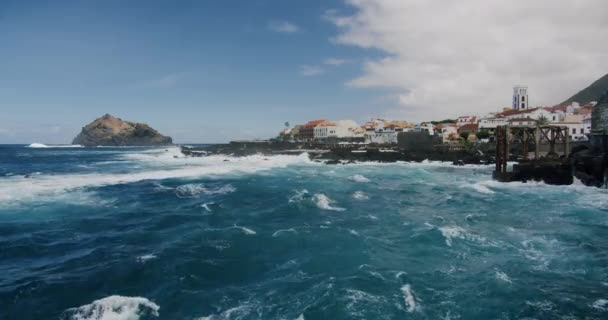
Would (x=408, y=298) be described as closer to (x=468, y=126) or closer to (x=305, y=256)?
(x=305, y=256)

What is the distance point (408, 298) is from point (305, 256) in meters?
4.72

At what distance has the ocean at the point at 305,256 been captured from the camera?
10266mm

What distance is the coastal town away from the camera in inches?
3083

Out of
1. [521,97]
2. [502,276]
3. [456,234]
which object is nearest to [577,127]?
[521,97]

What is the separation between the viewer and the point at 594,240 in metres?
15.8

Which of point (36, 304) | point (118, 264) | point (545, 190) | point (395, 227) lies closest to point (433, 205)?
point (395, 227)

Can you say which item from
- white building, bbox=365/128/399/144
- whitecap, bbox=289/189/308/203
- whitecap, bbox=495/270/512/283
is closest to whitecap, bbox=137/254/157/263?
whitecap, bbox=289/189/308/203

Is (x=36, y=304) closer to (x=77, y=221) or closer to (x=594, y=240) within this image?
(x=77, y=221)

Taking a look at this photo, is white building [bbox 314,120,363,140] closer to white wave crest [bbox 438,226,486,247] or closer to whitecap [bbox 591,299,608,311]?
white wave crest [bbox 438,226,486,247]

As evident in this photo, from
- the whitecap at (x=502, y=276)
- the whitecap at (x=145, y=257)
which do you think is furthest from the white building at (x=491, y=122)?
the whitecap at (x=145, y=257)

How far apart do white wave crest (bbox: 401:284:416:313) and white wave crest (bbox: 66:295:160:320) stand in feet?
A: 22.4

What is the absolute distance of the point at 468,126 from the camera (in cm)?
9719

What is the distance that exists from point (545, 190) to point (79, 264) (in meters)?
31.9

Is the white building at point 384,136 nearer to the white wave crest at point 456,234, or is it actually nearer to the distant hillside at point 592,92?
the white wave crest at point 456,234
